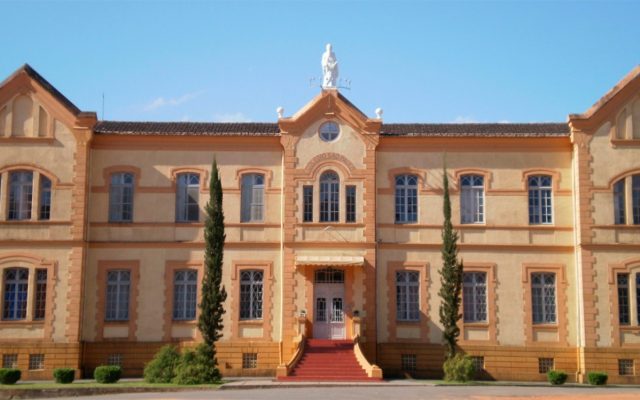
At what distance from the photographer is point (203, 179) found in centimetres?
3769

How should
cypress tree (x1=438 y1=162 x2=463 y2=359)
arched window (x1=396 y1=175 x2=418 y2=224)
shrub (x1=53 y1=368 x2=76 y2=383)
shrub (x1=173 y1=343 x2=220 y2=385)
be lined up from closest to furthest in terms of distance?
shrub (x1=173 y1=343 x2=220 y2=385), shrub (x1=53 y1=368 x2=76 y2=383), cypress tree (x1=438 y1=162 x2=463 y2=359), arched window (x1=396 y1=175 x2=418 y2=224)

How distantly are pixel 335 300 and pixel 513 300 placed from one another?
7734mm

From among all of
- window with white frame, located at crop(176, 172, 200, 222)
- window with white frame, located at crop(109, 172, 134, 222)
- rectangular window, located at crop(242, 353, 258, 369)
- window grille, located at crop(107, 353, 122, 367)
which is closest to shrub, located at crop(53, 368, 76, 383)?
window grille, located at crop(107, 353, 122, 367)

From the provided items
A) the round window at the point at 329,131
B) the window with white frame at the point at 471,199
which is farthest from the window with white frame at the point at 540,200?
the round window at the point at 329,131

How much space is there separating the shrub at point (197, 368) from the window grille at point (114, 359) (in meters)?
5.74

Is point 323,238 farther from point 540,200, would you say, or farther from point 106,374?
point 106,374

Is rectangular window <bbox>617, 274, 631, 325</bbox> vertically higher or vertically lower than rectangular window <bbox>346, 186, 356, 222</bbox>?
lower

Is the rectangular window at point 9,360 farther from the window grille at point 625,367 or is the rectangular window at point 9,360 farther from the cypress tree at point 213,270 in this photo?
the window grille at point 625,367

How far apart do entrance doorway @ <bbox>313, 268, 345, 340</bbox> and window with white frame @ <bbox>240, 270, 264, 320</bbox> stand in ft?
8.01

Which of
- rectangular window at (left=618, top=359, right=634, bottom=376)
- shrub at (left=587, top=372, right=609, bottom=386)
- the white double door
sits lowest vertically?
shrub at (left=587, top=372, right=609, bottom=386)

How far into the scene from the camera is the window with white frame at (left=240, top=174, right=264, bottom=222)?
3759cm

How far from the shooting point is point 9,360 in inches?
1394

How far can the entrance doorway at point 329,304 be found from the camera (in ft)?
120

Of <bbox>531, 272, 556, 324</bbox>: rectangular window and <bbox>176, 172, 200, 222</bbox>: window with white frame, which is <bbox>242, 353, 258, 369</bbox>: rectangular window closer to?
<bbox>176, 172, 200, 222</bbox>: window with white frame
